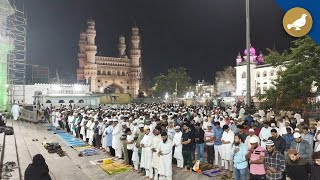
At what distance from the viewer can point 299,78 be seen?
16.2 metres

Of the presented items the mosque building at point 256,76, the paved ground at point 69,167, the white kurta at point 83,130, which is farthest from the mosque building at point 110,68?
the paved ground at point 69,167

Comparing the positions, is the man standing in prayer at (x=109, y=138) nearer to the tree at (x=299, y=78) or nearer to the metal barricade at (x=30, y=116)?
the tree at (x=299, y=78)

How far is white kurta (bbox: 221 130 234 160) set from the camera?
9288 millimetres

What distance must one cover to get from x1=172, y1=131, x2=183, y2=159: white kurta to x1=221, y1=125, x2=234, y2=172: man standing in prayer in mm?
1358

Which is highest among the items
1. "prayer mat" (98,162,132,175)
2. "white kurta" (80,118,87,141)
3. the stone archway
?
the stone archway

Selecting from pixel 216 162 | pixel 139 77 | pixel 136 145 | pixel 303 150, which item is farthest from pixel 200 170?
pixel 139 77

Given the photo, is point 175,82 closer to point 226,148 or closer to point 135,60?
point 135,60

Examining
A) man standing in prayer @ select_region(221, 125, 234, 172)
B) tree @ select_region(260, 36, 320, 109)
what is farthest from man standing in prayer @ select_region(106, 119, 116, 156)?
tree @ select_region(260, 36, 320, 109)

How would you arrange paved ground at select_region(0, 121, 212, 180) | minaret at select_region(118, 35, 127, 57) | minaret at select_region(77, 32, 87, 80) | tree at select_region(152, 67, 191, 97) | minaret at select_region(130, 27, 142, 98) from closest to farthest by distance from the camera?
1. paved ground at select_region(0, 121, 212, 180)
2. tree at select_region(152, 67, 191, 97)
3. minaret at select_region(77, 32, 87, 80)
4. minaret at select_region(130, 27, 142, 98)
5. minaret at select_region(118, 35, 127, 57)

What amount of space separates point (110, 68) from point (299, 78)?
231ft

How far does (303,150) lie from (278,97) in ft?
37.2

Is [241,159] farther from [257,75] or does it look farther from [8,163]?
[257,75]

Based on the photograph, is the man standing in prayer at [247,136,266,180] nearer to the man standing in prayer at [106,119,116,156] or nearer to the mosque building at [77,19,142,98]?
the man standing in prayer at [106,119,116,156]

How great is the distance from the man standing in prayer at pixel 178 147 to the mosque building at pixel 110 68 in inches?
2652
